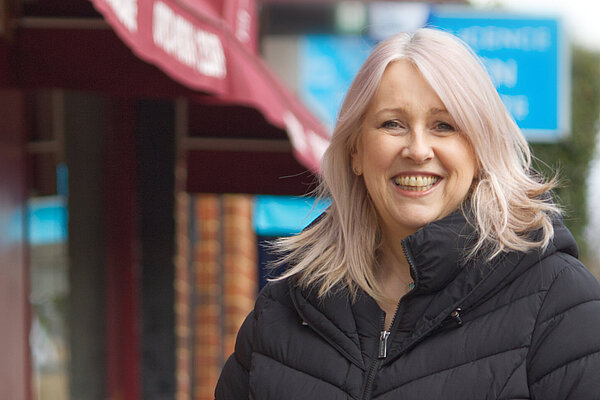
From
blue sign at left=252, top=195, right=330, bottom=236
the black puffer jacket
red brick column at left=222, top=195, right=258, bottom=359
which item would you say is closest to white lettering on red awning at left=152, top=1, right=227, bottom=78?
the black puffer jacket

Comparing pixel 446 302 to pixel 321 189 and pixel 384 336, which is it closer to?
pixel 384 336

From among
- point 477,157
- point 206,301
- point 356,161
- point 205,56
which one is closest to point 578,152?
point 206,301

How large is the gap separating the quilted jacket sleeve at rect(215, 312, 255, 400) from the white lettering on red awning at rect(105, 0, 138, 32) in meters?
1.21

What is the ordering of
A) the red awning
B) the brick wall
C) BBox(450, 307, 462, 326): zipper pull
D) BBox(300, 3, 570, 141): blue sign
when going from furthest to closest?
BBox(300, 3, 570, 141): blue sign, the brick wall, the red awning, BBox(450, 307, 462, 326): zipper pull

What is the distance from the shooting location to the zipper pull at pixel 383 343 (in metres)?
2.15

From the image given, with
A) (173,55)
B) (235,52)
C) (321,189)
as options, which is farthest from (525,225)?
(235,52)

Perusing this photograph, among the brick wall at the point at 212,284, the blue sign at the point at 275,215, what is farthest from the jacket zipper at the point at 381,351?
the blue sign at the point at 275,215

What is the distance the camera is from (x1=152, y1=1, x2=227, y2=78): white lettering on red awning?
147 inches

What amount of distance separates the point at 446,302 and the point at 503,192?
26 cm

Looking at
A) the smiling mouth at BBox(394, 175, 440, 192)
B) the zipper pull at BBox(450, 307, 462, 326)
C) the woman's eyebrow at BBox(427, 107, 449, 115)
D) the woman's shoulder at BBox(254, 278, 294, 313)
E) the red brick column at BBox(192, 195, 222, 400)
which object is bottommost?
the red brick column at BBox(192, 195, 222, 400)

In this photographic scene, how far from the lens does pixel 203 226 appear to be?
355 inches

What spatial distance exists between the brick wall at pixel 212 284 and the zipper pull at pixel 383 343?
6400 mm

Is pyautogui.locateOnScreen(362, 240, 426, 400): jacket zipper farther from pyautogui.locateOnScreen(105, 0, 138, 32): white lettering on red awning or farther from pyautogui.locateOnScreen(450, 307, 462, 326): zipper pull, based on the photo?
pyautogui.locateOnScreen(105, 0, 138, 32): white lettering on red awning

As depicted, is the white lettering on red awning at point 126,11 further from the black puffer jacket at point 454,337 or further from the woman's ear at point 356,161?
the black puffer jacket at point 454,337
